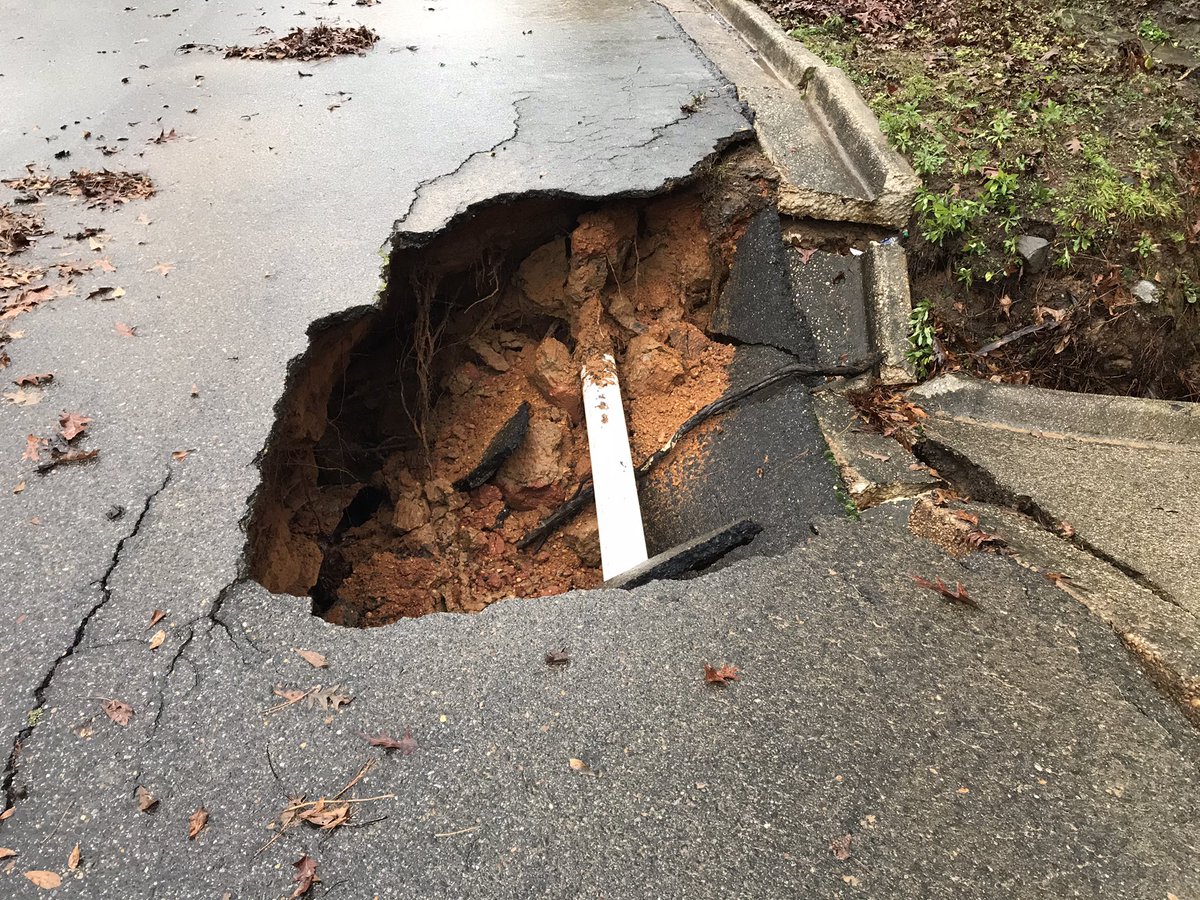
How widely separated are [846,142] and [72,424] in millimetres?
4588

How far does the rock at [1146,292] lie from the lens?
384cm

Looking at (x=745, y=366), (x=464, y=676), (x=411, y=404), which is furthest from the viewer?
(x=411, y=404)

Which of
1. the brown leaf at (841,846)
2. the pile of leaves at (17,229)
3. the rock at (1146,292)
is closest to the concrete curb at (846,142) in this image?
the rock at (1146,292)

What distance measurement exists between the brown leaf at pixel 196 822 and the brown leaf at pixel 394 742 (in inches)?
16.2

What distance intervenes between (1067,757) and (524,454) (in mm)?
3117

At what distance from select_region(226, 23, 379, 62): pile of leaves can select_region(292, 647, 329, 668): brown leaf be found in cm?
591

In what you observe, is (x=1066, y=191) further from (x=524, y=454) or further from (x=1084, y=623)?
(x=524, y=454)

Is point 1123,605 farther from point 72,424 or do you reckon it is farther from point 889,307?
point 72,424

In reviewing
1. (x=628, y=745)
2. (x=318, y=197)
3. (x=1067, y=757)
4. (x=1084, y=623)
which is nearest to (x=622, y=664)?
(x=628, y=745)

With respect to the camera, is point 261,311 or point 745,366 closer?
point 261,311

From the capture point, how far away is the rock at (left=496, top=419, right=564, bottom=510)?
440cm

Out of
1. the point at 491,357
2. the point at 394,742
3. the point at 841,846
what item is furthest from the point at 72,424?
the point at 841,846

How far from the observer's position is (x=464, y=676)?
217 centimetres

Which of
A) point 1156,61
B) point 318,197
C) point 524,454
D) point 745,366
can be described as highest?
point 1156,61
